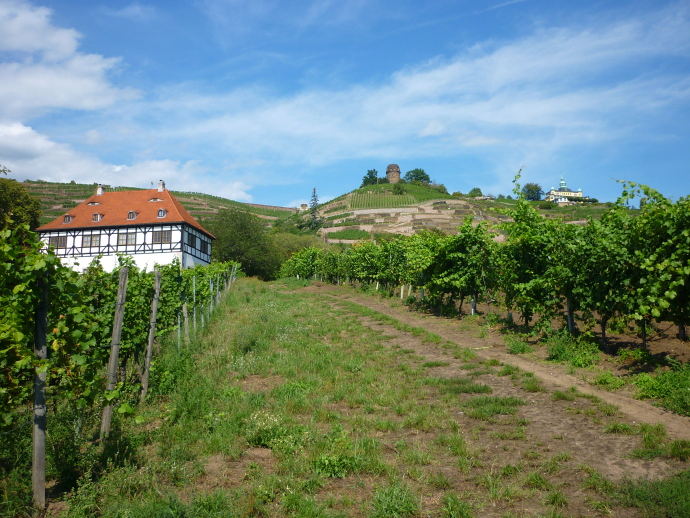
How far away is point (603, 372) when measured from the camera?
770 centimetres

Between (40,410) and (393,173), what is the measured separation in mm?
120432

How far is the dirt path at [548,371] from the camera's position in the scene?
5719 millimetres

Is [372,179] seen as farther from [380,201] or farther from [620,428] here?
[620,428]

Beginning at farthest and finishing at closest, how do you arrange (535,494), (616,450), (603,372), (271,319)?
(271,319), (603,372), (616,450), (535,494)

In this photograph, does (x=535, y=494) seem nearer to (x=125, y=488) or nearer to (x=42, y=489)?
(x=125, y=488)

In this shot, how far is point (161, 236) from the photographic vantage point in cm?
4050

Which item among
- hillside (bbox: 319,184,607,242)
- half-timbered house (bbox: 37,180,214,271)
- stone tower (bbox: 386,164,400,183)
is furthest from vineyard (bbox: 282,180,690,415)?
stone tower (bbox: 386,164,400,183)

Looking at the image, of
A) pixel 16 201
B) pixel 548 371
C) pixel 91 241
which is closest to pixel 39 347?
pixel 548 371

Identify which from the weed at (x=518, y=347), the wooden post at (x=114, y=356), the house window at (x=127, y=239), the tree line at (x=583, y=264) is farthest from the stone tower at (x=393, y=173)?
the wooden post at (x=114, y=356)

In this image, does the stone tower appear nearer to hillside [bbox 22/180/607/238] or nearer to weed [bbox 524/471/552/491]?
hillside [bbox 22/180/607/238]

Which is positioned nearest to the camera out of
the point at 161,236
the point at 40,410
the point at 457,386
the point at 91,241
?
the point at 40,410

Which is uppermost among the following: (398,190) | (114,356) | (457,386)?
(398,190)

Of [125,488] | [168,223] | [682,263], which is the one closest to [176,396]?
[125,488]

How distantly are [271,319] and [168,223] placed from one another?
29.1 metres
